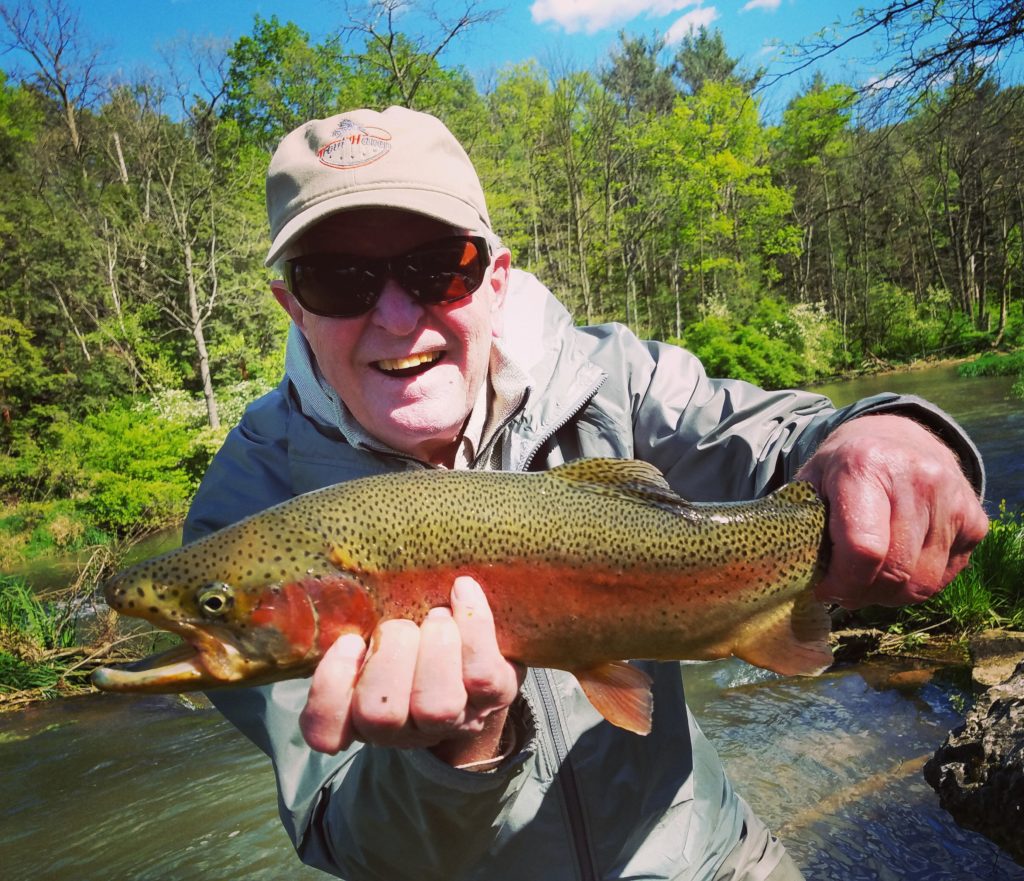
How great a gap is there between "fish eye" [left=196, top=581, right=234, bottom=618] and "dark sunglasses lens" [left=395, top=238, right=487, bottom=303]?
1177mm

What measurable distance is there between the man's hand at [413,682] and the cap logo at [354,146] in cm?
157

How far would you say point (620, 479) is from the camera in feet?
7.80

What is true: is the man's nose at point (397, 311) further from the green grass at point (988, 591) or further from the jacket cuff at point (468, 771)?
the green grass at point (988, 591)

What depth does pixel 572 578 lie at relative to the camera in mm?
2125

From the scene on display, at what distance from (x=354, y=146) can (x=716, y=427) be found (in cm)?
165

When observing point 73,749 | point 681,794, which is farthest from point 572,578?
point 73,749

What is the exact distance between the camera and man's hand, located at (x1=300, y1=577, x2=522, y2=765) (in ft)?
6.09

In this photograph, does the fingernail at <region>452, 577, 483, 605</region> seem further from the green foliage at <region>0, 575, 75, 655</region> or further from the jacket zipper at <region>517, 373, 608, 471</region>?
the green foliage at <region>0, 575, 75, 655</region>

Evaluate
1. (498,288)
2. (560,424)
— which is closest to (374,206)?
(498,288)

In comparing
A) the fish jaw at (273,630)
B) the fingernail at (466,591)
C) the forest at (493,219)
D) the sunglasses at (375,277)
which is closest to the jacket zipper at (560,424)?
the sunglasses at (375,277)

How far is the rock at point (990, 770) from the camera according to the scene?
13.8 feet

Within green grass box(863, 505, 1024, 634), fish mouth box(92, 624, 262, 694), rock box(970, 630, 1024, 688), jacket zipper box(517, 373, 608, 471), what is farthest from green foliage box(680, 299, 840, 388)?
fish mouth box(92, 624, 262, 694)

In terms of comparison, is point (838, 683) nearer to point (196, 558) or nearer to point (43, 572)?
point (196, 558)

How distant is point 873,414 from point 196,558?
6.56 feet
